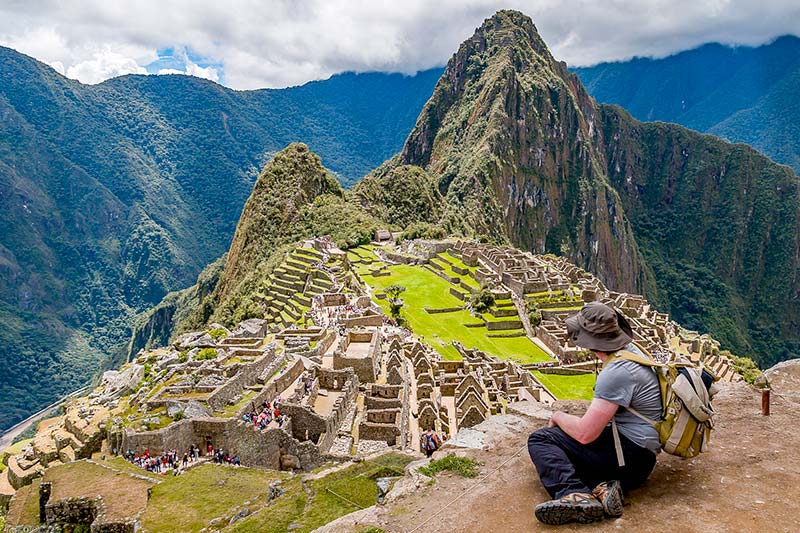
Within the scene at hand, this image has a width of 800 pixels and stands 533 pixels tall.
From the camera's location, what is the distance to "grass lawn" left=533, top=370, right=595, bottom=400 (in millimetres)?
33053

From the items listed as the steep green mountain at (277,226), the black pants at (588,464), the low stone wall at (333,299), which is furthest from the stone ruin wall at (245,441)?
the steep green mountain at (277,226)

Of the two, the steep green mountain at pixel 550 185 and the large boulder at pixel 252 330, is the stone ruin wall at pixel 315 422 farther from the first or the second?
the steep green mountain at pixel 550 185

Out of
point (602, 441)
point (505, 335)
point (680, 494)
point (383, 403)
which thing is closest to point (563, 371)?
point (505, 335)

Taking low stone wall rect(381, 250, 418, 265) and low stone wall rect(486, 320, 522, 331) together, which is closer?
low stone wall rect(486, 320, 522, 331)

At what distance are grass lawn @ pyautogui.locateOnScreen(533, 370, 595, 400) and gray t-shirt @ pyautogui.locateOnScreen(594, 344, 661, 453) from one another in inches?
1108

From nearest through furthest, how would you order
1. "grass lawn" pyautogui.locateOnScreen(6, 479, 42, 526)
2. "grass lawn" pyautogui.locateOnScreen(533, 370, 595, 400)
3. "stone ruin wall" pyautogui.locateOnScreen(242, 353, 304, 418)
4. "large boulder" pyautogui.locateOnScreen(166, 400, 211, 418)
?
1. "grass lawn" pyautogui.locateOnScreen(6, 479, 42, 526)
2. "large boulder" pyautogui.locateOnScreen(166, 400, 211, 418)
3. "stone ruin wall" pyautogui.locateOnScreen(242, 353, 304, 418)
4. "grass lawn" pyautogui.locateOnScreen(533, 370, 595, 400)

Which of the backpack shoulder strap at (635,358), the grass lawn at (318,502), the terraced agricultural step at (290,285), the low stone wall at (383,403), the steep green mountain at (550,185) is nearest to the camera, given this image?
the backpack shoulder strap at (635,358)

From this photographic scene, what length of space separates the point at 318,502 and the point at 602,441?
551 centimetres

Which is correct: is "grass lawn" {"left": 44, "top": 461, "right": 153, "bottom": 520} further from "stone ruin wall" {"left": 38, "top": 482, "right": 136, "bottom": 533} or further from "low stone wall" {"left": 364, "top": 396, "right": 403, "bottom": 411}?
"low stone wall" {"left": 364, "top": 396, "right": 403, "bottom": 411}

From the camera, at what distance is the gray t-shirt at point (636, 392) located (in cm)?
508

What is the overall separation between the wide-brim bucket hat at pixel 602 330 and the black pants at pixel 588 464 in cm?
82

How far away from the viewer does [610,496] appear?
5023 mm

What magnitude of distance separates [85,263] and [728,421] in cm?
17883

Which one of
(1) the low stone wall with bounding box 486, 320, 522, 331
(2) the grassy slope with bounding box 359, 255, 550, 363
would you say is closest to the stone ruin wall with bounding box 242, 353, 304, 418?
(2) the grassy slope with bounding box 359, 255, 550, 363
